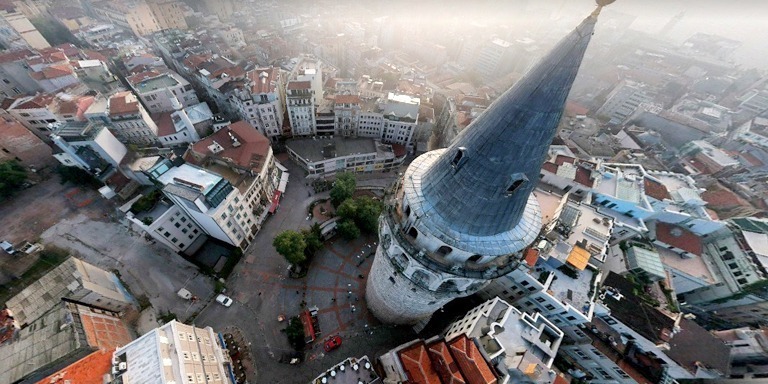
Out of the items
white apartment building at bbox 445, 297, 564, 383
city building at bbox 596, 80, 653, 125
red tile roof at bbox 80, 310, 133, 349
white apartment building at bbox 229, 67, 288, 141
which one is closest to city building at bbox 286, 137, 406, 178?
white apartment building at bbox 229, 67, 288, 141

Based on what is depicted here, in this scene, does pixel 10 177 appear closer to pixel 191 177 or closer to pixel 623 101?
pixel 191 177

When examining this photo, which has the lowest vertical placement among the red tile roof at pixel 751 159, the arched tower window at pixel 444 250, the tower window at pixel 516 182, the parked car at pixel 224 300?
the parked car at pixel 224 300

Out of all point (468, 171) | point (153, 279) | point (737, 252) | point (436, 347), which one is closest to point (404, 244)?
point (468, 171)

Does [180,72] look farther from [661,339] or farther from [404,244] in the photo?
[661,339]

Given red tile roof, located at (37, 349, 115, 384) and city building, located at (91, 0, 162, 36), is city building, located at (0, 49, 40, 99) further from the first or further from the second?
red tile roof, located at (37, 349, 115, 384)

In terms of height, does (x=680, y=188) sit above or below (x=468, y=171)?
below

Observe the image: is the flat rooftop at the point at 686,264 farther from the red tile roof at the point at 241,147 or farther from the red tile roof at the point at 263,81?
the red tile roof at the point at 263,81

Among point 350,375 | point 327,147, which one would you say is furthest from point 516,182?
point 327,147

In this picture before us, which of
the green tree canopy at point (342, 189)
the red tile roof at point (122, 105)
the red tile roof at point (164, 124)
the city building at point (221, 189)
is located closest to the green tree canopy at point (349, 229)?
the green tree canopy at point (342, 189)
